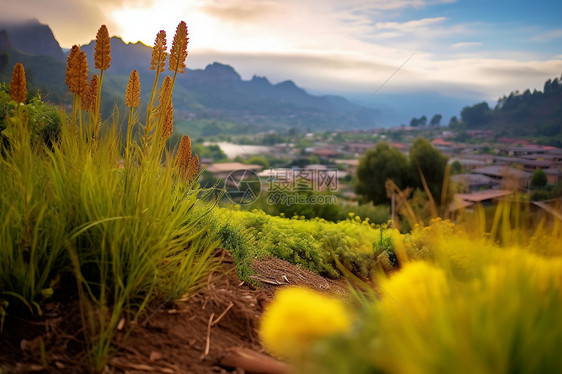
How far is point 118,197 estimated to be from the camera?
9.47 ft

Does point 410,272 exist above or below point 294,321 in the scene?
above

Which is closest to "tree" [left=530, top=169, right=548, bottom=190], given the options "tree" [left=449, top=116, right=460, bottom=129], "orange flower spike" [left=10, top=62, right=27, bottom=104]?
"orange flower spike" [left=10, top=62, right=27, bottom=104]

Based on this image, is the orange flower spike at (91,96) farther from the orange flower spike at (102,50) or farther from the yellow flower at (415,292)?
the yellow flower at (415,292)

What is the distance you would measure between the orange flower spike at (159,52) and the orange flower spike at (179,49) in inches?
2.7

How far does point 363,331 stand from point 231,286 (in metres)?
1.98

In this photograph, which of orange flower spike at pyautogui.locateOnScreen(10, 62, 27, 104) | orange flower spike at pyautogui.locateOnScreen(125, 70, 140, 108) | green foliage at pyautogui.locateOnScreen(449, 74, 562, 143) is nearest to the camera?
orange flower spike at pyautogui.locateOnScreen(10, 62, 27, 104)

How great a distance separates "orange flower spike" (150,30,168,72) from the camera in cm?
299

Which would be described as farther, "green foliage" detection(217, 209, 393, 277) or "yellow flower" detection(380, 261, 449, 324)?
"green foliage" detection(217, 209, 393, 277)

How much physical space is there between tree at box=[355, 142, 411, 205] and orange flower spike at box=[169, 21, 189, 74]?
42127 millimetres

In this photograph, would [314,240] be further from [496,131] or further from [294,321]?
[496,131]

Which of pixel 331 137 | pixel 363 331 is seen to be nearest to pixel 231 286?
pixel 363 331

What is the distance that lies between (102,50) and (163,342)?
6.76ft

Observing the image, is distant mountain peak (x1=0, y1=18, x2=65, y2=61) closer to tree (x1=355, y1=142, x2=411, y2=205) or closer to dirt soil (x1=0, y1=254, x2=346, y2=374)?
tree (x1=355, y1=142, x2=411, y2=205)

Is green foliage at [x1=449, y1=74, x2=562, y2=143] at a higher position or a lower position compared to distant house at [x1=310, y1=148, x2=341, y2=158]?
higher
